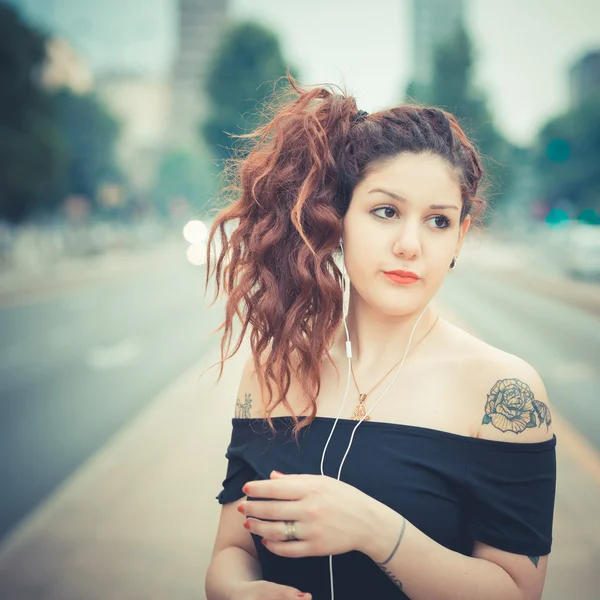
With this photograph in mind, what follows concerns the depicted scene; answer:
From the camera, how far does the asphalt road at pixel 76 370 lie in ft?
17.2

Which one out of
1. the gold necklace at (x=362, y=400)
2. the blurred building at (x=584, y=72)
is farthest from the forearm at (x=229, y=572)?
the blurred building at (x=584, y=72)

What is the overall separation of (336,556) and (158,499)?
3.04m

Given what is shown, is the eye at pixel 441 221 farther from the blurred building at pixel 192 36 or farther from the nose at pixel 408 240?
the blurred building at pixel 192 36

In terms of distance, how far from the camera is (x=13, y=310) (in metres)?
14.3

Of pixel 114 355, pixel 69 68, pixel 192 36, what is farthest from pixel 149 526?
pixel 192 36

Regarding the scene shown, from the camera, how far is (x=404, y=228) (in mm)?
1588

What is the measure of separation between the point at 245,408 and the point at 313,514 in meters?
0.52

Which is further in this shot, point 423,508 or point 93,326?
point 93,326

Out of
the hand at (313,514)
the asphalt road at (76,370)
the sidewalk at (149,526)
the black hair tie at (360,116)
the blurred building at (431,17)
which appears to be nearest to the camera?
the hand at (313,514)

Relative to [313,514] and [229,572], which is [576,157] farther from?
[313,514]

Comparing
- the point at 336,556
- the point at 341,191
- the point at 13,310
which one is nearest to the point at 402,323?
the point at 341,191

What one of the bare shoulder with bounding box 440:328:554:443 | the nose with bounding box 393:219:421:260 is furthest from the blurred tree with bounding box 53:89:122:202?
the bare shoulder with bounding box 440:328:554:443

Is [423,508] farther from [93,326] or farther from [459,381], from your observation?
[93,326]

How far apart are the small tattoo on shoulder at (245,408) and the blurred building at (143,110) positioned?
97392mm
